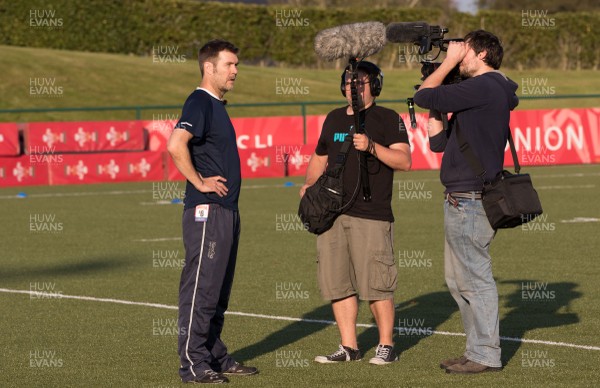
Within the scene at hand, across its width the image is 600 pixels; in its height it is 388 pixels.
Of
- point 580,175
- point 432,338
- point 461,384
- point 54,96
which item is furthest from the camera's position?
point 54,96

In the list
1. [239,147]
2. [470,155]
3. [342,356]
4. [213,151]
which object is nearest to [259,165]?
[239,147]

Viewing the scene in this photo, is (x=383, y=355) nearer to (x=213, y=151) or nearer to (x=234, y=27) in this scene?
(x=213, y=151)

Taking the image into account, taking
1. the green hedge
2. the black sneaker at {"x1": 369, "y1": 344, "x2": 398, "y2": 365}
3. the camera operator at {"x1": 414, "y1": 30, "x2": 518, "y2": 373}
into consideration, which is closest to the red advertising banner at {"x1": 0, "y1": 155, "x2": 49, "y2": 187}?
the black sneaker at {"x1": 369, "y1": 344, "x2": 398, "y2": 365}

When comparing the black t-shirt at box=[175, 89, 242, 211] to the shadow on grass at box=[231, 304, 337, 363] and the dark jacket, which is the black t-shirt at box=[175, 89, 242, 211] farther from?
the shadow on grass at box=[231, 304, 337, 363]

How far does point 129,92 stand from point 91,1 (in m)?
6.46

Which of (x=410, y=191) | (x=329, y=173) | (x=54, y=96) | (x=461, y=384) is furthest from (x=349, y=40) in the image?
(x=54, y=96)

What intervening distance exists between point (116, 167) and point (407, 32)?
71.4 feet

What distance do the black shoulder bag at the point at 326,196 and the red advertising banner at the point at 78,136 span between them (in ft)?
68.1

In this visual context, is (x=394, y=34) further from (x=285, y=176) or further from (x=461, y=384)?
(x=285, y=176)

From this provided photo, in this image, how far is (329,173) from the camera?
30.1ft

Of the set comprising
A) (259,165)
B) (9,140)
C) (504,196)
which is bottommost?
(259,165)

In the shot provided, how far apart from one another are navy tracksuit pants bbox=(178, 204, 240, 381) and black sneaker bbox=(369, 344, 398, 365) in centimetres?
126

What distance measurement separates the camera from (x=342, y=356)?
937cm

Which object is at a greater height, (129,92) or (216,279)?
(129,92)
